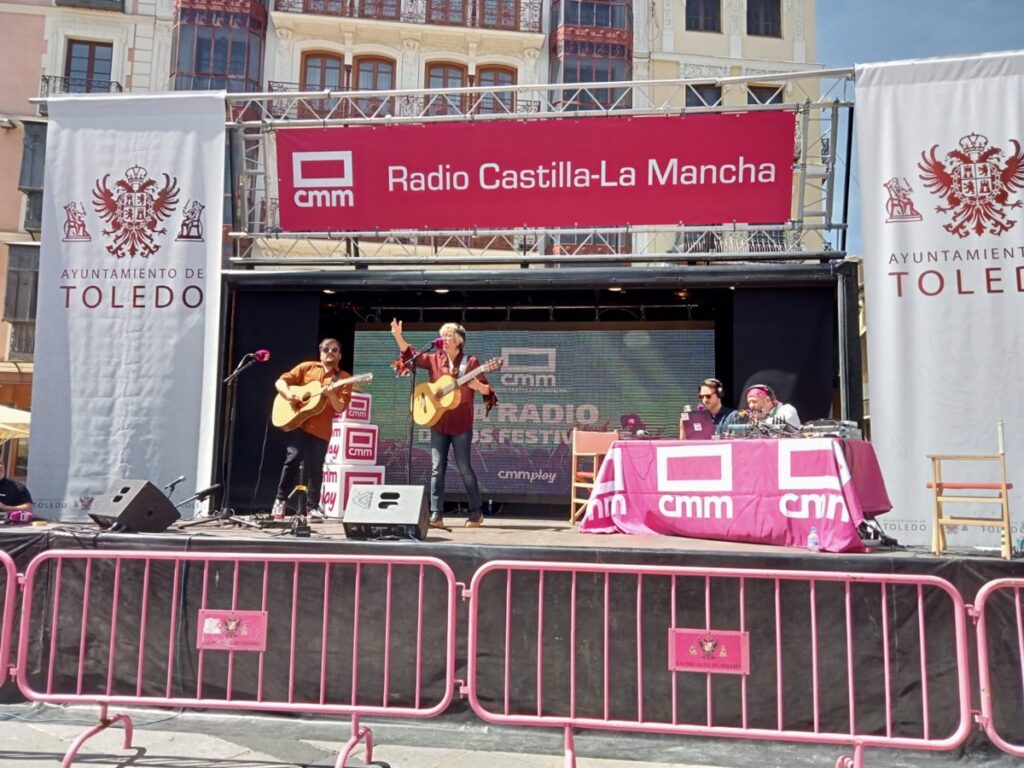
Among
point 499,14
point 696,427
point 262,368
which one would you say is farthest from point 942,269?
point 499,14

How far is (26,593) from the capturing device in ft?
12.6

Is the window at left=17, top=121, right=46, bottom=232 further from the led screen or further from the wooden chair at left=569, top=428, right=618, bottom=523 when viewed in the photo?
the wooden chair at left=569, top=428, right=618, bottom=523

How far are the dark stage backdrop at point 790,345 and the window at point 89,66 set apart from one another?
892 inches

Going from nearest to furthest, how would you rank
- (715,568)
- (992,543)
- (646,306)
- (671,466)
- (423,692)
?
(715,568), (423,692), (671,466), (992,543), (646,306)

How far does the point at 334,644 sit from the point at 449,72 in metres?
23.9

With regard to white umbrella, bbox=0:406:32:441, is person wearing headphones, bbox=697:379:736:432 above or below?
above

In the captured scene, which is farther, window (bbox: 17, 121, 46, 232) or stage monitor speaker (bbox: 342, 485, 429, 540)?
window (bbox: 17, 121, 46, 232)

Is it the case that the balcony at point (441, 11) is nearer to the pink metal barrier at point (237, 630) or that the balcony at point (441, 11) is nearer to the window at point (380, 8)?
the window at point (380, 8)

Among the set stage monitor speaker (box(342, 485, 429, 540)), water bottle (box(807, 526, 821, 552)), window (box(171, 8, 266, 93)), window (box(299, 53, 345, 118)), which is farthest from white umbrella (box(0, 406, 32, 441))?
window (box(299, 53, 345, 118))

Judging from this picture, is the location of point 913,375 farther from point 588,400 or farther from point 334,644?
point 334,644

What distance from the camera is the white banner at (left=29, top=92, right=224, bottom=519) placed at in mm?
8242

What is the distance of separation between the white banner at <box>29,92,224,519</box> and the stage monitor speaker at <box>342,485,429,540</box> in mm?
3956

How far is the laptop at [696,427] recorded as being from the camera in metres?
7.02

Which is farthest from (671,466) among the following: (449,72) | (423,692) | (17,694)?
(449,72)
